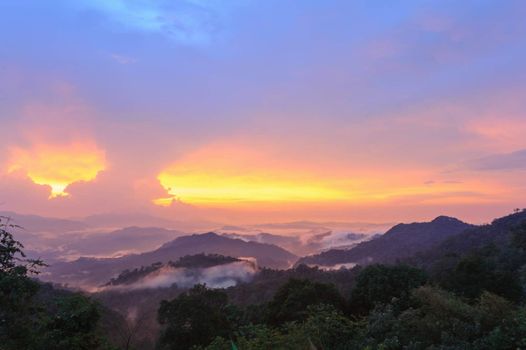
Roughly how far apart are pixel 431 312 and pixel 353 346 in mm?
3374

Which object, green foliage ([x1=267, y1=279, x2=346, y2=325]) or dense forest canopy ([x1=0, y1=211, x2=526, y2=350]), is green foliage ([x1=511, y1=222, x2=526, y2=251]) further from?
green foliage ([x1=267, y1=279, x2=346, y2=325])

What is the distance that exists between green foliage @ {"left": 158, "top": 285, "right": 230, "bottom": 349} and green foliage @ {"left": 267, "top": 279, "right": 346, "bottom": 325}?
433 centimetres

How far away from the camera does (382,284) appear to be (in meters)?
38.2

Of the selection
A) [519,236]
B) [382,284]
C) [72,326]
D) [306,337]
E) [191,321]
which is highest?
[519,236]

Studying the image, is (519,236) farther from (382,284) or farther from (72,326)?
(72,326)

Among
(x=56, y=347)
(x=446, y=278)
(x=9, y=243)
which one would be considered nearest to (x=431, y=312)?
(x=56, y=347)

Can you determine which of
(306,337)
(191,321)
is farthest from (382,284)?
(306,337)

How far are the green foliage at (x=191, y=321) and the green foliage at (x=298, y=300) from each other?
14.2ft

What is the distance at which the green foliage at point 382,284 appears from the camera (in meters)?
37.7

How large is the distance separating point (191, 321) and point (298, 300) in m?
9.01

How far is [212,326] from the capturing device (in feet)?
117

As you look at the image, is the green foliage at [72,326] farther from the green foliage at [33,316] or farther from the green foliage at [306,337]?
the green foliage at [306,337]

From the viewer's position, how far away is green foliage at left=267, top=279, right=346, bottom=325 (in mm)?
37156

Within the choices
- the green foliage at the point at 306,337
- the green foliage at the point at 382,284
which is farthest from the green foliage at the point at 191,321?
the green foliage at the point at 306,337
